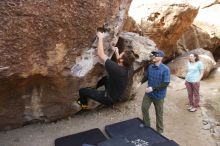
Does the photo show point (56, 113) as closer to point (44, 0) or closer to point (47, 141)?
point (47, 141)

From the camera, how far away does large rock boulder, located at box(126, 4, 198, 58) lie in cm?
1120

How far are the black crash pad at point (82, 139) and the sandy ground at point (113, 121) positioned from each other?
235 millimetres

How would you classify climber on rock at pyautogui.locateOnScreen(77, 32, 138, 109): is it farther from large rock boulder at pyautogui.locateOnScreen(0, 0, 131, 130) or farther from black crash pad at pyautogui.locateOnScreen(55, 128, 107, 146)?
black crash pad at pyautogui.locateOnScreen(55, 128, 107, 146)

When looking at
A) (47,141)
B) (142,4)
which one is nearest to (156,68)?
(47,141)

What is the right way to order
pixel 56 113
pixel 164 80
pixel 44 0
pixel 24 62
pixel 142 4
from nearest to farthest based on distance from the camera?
pixel 44 0 < pixel 24 62 < pixel 164 80 < pixel 56 113 < pixel 142 4

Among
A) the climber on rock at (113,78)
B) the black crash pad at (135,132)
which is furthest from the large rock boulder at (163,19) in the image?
the climber on rock at (113,78)

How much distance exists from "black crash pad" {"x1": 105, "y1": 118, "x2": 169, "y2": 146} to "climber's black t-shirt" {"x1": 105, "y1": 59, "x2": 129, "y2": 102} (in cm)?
82

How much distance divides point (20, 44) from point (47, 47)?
0.52 m

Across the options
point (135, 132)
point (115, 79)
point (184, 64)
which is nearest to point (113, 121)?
point (135, 132)

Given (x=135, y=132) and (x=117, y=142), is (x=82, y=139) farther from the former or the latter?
(x=135, y=132)

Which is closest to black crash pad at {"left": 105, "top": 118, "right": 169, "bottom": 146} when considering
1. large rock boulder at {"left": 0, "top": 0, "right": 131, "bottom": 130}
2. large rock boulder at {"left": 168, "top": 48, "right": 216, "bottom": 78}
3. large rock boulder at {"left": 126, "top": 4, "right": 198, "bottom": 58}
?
large rock boulder at {"left": 0, "top": 0, "right": 131, "bottom": 130}

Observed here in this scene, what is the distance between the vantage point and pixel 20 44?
18.6 feet

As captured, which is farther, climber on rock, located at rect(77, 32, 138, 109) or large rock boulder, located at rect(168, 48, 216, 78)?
large rock boulder, located at rect(168, 48, 216, 78)

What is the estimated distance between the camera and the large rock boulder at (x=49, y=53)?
18.2ft
